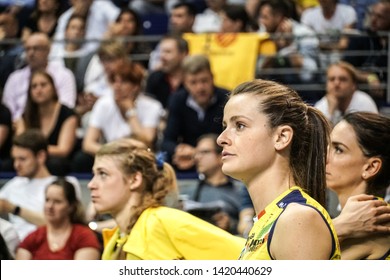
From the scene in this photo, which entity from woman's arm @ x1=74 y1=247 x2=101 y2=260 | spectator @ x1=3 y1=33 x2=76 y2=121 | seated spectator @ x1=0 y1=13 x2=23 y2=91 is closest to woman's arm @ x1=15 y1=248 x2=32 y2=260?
woman's arm @ x1=74 y1=247 x2=101 y2=260

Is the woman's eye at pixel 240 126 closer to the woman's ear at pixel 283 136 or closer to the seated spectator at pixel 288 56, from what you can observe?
the woman's ear at pixel 283 136

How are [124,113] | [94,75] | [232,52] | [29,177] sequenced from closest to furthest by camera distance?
1. [29,177]
2. [124,113]
3. [232,52]
4. [94,75]

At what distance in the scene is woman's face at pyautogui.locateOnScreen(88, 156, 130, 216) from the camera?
5363 millimetres

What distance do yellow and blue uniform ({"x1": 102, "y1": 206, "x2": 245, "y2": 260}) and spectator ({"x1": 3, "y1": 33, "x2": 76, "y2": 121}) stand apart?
5375mm

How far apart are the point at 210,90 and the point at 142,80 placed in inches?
34.5

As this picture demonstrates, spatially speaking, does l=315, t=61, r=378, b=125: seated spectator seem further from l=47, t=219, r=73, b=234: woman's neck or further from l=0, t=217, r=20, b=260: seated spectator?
l=0, t=217, r=20, b=260: seated spectator

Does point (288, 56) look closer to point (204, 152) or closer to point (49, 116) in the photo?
point (204, 152)

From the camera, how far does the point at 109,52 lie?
33.5 ft

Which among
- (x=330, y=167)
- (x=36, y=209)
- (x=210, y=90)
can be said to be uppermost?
(x=330, y=167)

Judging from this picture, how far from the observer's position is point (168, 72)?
33.0 ft

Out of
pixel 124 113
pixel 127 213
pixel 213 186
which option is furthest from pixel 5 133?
pixel 127 213

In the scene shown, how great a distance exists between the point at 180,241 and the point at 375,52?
5.32 metres
